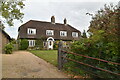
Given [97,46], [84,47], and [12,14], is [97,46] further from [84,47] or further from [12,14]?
[12,14]

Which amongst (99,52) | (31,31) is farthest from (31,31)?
(99,52)

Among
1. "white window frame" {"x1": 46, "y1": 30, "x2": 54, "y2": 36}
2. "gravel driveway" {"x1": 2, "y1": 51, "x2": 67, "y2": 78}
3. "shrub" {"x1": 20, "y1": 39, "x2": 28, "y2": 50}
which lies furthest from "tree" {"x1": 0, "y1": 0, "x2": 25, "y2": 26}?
"white window frame" {"x1": 46, "y1": 30, "x2": 54, "y2": 36}

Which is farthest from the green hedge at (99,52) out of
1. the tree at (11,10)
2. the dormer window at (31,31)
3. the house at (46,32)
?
the dormer window at (31,31)

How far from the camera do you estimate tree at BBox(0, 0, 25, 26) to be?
1036 centimetres

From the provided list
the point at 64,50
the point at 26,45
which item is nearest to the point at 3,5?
the point at 64,50

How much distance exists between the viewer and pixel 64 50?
5445 mm

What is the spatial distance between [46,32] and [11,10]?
17216 mm

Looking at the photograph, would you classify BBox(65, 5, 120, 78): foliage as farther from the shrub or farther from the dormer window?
the dormer window

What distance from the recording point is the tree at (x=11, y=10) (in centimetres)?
1036

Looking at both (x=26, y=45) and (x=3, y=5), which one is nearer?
(x=3, y=5)

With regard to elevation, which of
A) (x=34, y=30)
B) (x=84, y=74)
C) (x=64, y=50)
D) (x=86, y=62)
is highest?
(x=34, y=30)

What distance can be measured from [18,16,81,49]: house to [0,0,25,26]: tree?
13581mm

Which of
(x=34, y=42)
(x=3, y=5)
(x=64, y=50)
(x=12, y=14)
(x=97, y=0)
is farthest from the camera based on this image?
(x=34, y=42)

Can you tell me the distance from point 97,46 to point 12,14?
10466 millimetres
